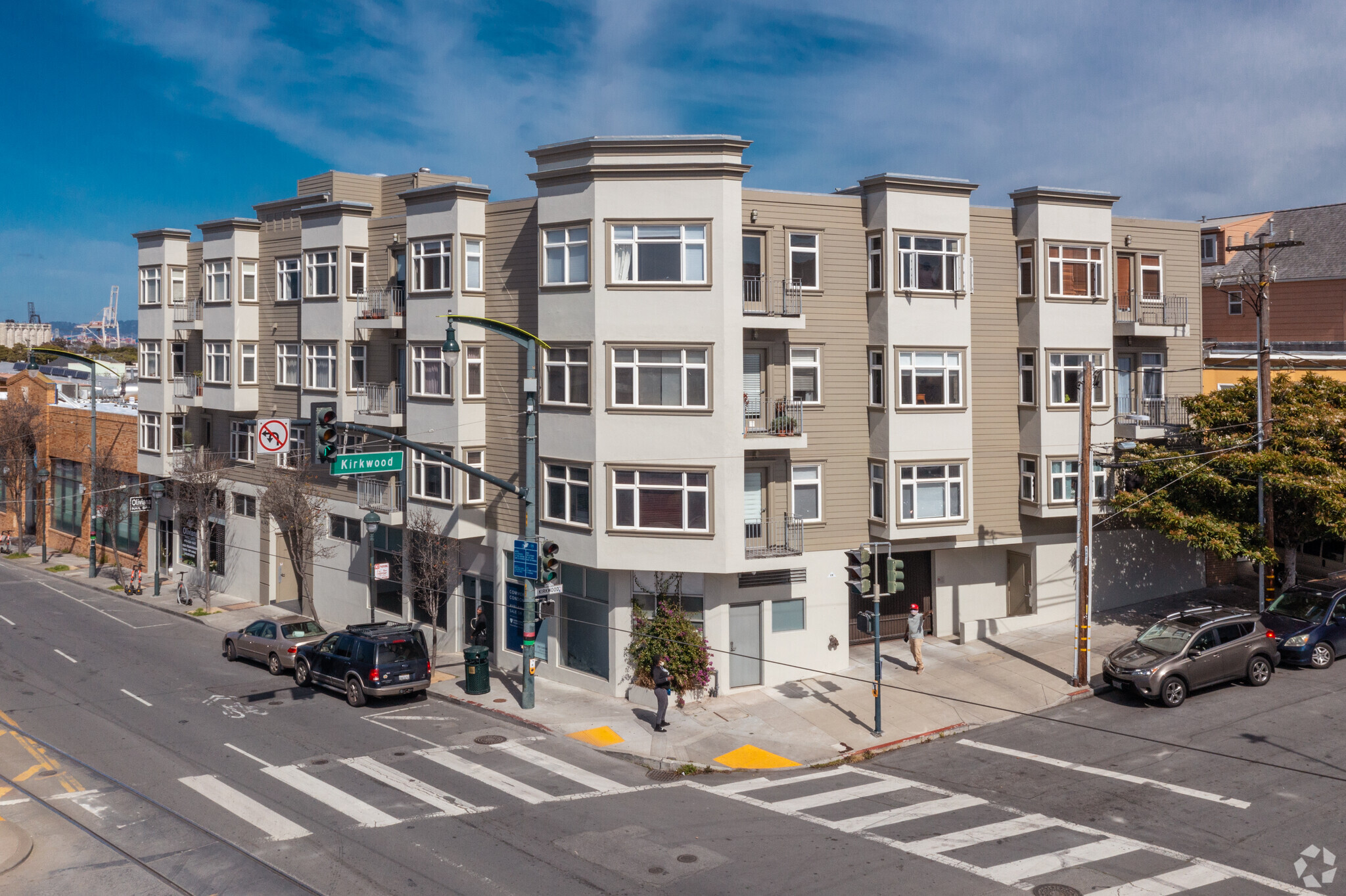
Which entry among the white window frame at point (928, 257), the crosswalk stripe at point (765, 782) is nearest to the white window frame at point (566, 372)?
the white window frame at point (928, 257)

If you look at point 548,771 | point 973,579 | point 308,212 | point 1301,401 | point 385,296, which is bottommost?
point 548,771

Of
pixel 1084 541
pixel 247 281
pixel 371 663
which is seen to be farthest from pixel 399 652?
pixel 247 281

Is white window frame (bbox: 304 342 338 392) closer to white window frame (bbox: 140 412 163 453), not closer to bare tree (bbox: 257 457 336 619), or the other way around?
bare tree (bbox: 257 457 336 619)

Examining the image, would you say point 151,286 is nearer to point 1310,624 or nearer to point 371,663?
point 371,663

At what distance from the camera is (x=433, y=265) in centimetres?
2983

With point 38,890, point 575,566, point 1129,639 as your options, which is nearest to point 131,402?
point 575,566

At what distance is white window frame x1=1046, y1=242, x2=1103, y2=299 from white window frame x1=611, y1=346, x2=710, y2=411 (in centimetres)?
1076

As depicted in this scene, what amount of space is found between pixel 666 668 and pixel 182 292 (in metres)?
30.6

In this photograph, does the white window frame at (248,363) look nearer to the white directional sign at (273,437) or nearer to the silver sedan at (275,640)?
the white directional sign at (273,437)

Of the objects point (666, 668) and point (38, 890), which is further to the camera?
point (666, 668)

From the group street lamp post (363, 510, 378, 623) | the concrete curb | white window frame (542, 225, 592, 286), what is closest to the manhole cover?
the concrete curb

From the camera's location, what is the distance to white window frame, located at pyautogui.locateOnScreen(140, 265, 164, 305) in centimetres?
4341

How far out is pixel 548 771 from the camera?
19.3m

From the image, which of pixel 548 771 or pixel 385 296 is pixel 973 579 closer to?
pixel 548 771
